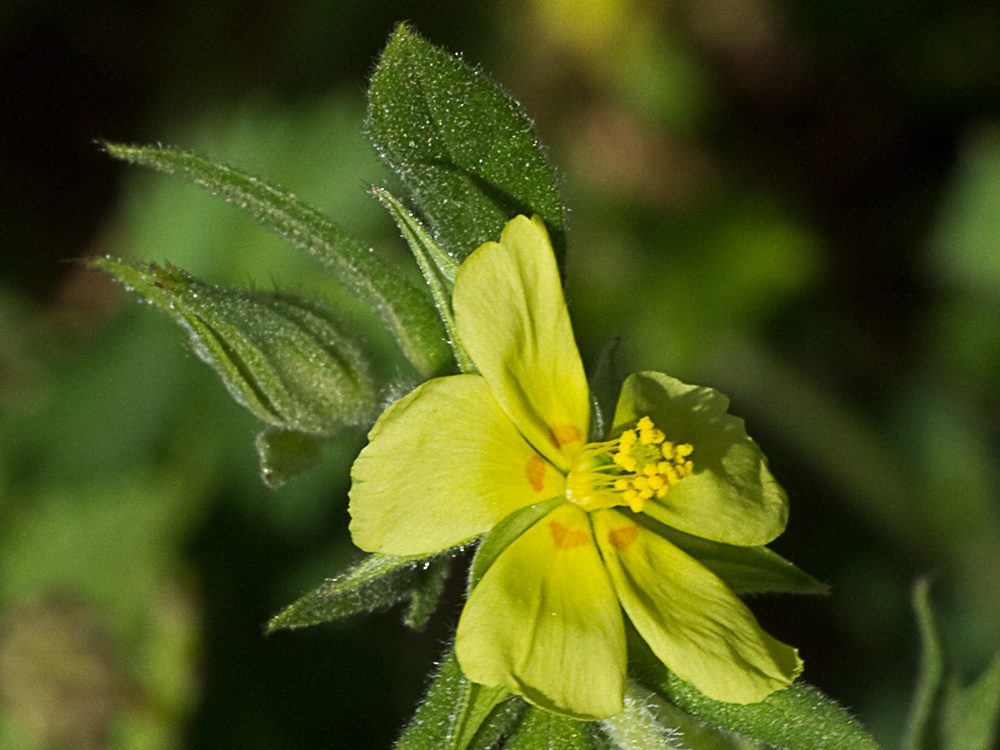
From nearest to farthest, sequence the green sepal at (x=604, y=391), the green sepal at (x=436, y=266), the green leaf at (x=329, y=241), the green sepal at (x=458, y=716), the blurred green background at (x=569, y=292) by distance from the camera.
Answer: the green sepal at (x=458, y=716), the green sepal at (x=436, y=266), the green sepal at (x=604, y=391), the green leaf at (x=329, y=241), the blurred green background at (x=569, y=292)

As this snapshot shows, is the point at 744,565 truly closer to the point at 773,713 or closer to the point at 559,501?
the point at 773,713

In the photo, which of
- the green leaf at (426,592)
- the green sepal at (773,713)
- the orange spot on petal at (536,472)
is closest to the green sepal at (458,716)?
the green leaf at (426,592)

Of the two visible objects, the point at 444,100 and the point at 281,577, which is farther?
the point at 281,577

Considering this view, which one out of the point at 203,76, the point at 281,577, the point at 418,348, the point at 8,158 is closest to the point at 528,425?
the point at 418,348

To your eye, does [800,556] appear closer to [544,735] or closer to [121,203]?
[544,735]

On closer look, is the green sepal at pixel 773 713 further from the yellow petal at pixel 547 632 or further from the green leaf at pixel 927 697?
the green leaf at pixel 927 697

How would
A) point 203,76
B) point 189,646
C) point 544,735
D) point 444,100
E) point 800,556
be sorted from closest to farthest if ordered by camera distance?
1. point 544,735
2. point 444,100
3. point 189,646
4. point 800,556
5. point 203,76

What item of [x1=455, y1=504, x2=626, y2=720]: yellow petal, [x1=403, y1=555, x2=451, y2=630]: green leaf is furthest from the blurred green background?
[x1=455, y1=504, x2=626, y2=720]: yellow petal
